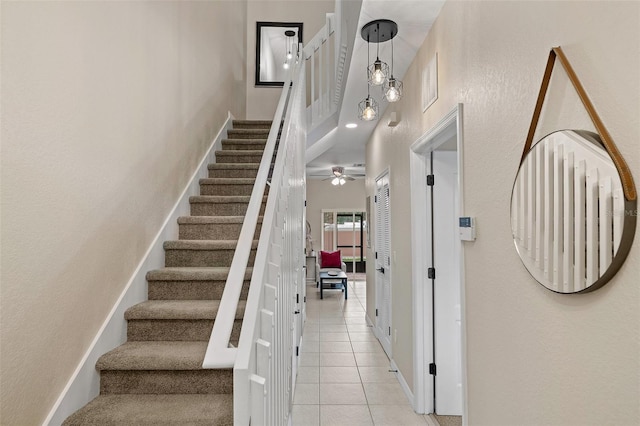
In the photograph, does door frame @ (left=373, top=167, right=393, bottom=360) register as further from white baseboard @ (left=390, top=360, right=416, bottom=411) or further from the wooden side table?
the wooden side table

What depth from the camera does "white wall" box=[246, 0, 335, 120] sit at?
5.91 meters

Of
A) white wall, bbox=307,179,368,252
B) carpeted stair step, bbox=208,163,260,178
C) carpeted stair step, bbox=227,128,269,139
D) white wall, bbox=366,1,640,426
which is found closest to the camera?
white wall, bbox=366,1,640,426

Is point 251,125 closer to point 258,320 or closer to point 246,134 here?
point 246,134

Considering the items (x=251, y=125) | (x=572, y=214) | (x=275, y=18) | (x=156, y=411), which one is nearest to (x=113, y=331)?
(x=156, y=411)

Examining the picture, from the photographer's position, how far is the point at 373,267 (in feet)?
16.5

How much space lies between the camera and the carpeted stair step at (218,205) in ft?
10.4

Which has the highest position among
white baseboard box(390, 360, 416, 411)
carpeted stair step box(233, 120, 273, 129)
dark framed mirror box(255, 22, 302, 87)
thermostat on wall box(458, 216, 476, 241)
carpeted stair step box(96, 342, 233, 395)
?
dark framed mirror box(255, 22, 302, 87)

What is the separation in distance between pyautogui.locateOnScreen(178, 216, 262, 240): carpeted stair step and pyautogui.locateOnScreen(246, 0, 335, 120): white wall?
3.33 meters

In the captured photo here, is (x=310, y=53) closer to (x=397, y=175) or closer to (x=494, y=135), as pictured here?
(x=397, y=175)

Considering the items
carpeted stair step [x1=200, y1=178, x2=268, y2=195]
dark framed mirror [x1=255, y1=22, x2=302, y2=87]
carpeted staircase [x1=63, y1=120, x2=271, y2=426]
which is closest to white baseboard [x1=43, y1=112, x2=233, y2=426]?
carpeted staircase [x1=63, y1=120, x2=271, y2=426]

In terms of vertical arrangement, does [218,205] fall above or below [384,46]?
below

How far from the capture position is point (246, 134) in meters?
4.54

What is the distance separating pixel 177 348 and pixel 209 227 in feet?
3.87

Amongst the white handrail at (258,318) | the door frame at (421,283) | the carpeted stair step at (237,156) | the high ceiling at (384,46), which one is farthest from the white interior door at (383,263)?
the white handrail at (258,318)
